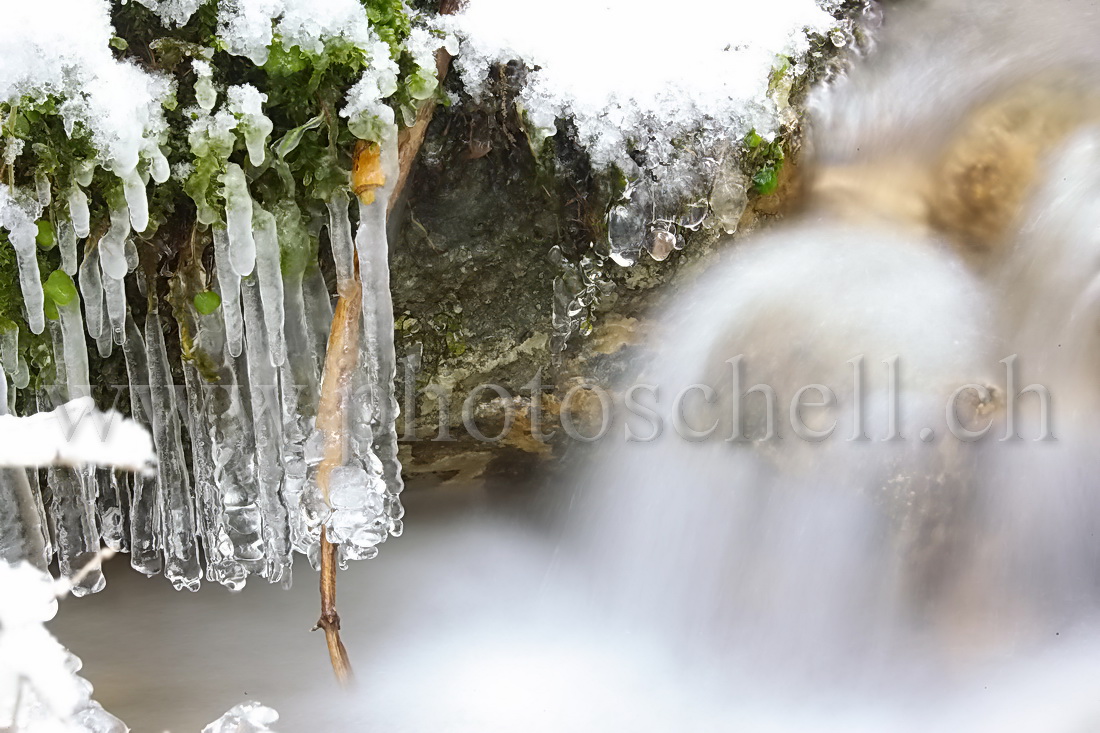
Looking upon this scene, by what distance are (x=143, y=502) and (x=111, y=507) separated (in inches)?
4.3

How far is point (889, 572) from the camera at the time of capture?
242 centimetres

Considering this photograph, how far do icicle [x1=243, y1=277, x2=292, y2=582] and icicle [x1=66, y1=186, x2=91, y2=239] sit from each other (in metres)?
0.35

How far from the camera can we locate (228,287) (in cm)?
205

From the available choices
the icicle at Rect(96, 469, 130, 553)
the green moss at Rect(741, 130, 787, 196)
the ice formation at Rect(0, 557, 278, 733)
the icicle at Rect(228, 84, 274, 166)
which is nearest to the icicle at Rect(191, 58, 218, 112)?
the icicle at Rect(228, 84, 274, 166)

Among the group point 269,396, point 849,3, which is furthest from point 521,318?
point 849,3

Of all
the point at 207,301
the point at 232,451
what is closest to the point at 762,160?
the point at 207,301

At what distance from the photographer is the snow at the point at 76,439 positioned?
1911 millimetres

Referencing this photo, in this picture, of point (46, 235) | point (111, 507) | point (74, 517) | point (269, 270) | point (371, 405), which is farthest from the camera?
point (111, 507)

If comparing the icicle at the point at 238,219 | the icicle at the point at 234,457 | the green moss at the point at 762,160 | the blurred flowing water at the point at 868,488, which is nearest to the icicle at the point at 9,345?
the icicle at the point at 234,457

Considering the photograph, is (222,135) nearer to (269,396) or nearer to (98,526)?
(269,396)

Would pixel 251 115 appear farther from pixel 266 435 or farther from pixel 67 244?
pixel 266 435

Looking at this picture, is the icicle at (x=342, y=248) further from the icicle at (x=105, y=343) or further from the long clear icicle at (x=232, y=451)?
the icicle at (x=105, y=343)

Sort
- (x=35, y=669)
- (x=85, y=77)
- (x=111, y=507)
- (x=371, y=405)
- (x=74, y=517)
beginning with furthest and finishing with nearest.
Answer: (x=111, y=507) → (x=74, y=517) → (x=371, y=405) → (x=85, y=77) → (x=35, y=669)

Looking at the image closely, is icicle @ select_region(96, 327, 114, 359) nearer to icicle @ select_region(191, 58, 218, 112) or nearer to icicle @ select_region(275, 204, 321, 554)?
icicle @ select_region(275, 204, 321, 554)
